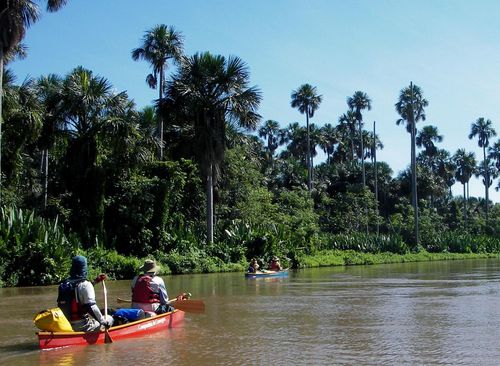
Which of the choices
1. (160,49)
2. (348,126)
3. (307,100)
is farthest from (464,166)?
(160,49)

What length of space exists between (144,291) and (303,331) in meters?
3.46

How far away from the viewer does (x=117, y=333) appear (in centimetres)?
1180

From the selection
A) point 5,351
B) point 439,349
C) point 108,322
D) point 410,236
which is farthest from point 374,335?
point 410,236

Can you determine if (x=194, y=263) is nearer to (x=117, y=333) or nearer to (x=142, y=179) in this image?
(x=142, y=179)

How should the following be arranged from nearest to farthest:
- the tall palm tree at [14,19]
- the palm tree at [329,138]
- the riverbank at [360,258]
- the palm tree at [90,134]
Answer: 1. the tall palm tree at [14,19]
2. the palm tree at [90,134]
3. the riverbank at [360,258]
4. the palm tree at [329,138]

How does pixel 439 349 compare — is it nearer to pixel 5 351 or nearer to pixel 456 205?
pixel 5 351

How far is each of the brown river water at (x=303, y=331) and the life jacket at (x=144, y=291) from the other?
77 cm

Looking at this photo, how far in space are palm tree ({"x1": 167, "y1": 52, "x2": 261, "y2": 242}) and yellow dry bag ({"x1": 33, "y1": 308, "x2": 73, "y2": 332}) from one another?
2373cm

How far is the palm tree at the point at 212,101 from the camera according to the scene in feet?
113

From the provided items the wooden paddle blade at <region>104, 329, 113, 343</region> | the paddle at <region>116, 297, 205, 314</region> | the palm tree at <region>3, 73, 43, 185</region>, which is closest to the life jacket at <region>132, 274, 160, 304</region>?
the paddle at <region>116, 297, 205, 314</region>

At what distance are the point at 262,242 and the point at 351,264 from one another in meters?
11.9

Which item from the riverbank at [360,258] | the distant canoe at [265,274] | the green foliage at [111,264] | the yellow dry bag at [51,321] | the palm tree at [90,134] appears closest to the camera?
the yellow dry bag at [51,321]

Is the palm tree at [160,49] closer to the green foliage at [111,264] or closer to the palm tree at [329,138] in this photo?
the green foliage at [111,264]

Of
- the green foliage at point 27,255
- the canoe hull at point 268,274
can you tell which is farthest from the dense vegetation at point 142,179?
the canoe hull at point 268,274
